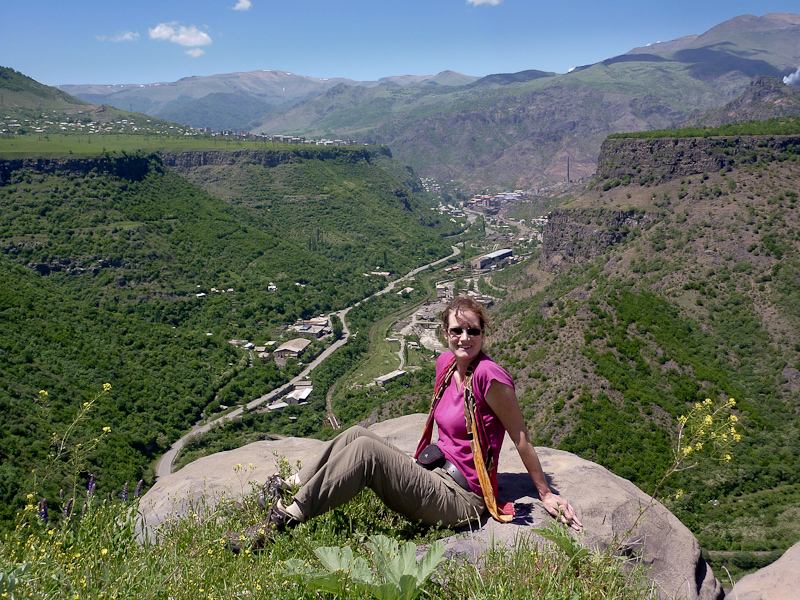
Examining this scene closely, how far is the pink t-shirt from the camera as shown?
5.53m

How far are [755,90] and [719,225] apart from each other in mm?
95482

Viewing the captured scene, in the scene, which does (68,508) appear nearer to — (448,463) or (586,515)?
(448,463)

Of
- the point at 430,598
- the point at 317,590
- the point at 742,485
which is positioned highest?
the point at 317,590

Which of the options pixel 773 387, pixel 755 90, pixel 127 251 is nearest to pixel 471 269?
pixel 127 251

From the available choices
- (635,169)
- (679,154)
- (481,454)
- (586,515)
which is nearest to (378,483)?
(481,454)

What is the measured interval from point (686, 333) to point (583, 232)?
86.2ft

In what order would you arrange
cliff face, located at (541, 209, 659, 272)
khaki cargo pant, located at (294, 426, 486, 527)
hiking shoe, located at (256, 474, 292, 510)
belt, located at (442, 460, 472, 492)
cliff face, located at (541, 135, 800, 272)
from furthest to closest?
cliff face, located at (541, 209, 659, 272) < cliff face, located at (541, 135, 800, 272) < belt, located at (442, 460, 472, 492) < hiking shoe, located at (256, 474, 292, 510) < khaki cargo pant, located at (294, 426, 486, 527)

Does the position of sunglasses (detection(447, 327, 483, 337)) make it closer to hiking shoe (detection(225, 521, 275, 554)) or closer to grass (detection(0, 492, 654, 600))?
grass (detection(0, 492, 654, 600))

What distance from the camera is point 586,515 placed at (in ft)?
20.0

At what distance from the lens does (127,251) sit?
57.5 meters

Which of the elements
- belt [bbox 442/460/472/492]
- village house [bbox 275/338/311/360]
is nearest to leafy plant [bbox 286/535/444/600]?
belt [bbox 442/460/472/492]

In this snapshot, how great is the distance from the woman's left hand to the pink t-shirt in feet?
2.28

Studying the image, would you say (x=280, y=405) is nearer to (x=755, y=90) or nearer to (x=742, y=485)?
(x=742, y=485)

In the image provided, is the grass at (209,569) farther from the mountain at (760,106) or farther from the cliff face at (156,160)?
the mountain at (760,106)
